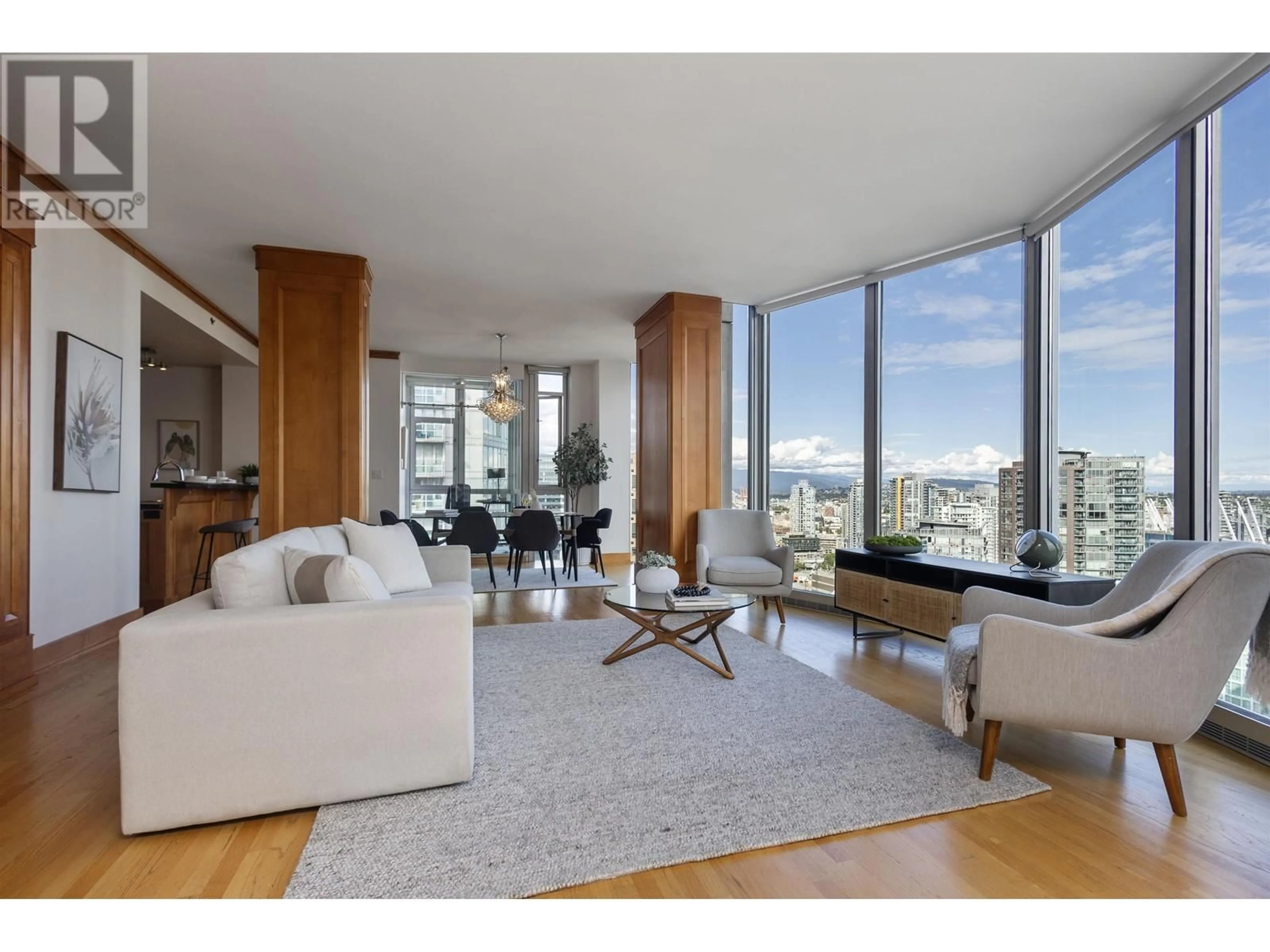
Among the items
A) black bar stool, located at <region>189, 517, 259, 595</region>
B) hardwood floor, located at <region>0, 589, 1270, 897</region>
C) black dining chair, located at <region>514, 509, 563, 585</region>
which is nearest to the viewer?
hardwood floor, located at <region>0, 589, 1270, 897</region>

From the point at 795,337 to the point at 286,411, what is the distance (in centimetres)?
426

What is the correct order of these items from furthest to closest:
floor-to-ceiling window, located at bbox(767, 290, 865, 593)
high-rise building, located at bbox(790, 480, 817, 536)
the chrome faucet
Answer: the chrome faucet
high-rise building, located at bbox(790, 480, 817, 536)
floor-to-ceiling window, located at bbox(767, 290, 865, 593)

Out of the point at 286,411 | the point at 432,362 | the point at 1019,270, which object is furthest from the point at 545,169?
the point at 432,362

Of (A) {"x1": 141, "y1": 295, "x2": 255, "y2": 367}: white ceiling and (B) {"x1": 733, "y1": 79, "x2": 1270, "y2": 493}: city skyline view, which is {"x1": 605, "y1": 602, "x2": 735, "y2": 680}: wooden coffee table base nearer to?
(B) {"x1": 733, "y1": 79, "x2": 1270, "y2": 493}: city skyline view

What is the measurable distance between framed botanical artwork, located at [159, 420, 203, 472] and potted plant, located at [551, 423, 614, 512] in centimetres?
437

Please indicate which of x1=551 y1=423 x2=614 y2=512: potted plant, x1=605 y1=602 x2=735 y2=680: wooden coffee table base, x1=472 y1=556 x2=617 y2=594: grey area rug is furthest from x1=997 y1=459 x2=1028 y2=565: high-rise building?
x1=551 y1=423 x2=614 y2=512: potted plant

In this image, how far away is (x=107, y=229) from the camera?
425 cm

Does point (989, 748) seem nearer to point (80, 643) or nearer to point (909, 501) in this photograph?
point (909, 501)

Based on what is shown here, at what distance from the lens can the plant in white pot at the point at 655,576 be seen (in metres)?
3.75

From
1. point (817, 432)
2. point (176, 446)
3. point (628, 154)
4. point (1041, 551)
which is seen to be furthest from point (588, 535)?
point (176, 446)

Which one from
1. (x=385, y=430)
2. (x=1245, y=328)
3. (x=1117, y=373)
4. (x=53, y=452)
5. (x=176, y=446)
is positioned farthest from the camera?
(x=385, y=430)

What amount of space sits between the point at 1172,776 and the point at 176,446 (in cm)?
916

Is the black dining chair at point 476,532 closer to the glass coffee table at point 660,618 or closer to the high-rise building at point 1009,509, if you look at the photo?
the glass coffee table at point 660,618

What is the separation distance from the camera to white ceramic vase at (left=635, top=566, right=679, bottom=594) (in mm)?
3744
